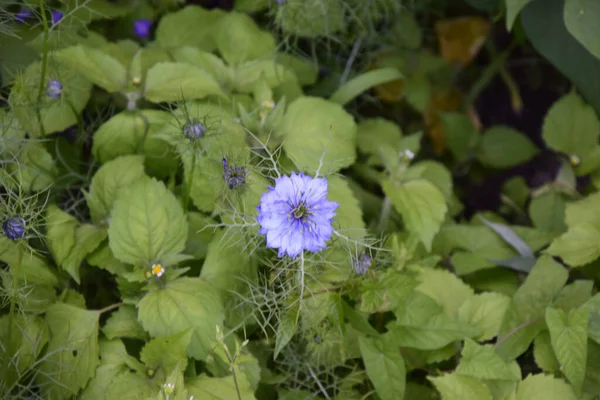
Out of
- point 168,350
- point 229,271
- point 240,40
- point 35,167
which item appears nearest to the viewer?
point 168,350

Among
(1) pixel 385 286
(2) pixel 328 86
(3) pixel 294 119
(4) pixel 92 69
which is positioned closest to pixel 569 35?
(2) pixel 328 86

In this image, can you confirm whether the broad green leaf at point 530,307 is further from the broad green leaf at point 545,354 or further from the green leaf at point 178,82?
the green leaf at point 178,82

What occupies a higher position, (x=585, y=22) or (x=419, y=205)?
(x=585, y=22)

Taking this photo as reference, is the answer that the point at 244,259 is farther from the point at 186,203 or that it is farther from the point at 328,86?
the point at 328,86

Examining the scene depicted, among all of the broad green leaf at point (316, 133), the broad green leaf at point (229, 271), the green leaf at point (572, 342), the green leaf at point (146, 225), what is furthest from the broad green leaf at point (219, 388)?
the green leaf at point (572, 342)

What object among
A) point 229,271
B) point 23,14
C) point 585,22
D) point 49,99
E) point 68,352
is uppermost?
point 585,22

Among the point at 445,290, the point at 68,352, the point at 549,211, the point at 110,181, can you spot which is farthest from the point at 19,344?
the point at 549,211

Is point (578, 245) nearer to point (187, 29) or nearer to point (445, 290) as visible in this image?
point (445, 290)
